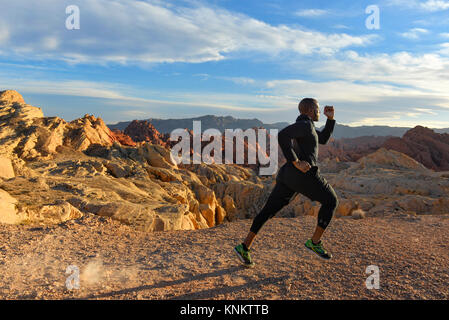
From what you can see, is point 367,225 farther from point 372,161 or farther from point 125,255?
point 372,161

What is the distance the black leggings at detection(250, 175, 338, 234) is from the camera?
392 centimetres

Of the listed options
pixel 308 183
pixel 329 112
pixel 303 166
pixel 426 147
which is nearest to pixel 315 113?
pixel 329 112

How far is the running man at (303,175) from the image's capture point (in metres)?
3.88

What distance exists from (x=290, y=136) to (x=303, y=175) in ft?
1.81

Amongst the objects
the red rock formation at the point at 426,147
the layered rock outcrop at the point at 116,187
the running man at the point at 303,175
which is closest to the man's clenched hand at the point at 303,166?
the running man at the point at 303,175

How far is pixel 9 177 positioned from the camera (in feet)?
26.6

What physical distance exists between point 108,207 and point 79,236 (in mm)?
1834

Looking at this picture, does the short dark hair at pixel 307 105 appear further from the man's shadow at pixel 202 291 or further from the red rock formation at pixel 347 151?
the red rock formation at pixel 347 151

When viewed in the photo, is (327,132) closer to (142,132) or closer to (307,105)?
(307,105)

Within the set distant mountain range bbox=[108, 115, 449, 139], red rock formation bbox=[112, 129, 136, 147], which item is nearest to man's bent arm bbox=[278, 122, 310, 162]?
red rock formation bbox=[112, 129, 136, 147]

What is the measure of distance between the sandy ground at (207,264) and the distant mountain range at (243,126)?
557ft

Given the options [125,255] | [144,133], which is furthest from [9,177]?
[144,133]

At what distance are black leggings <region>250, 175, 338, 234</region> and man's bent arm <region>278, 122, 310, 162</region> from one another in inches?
15.5

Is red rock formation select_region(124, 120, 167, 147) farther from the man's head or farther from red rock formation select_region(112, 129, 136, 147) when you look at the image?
the man's head
